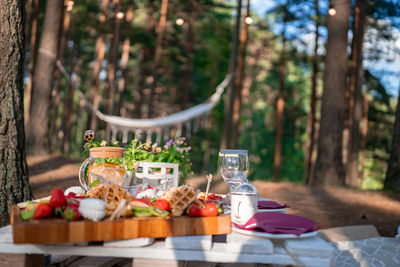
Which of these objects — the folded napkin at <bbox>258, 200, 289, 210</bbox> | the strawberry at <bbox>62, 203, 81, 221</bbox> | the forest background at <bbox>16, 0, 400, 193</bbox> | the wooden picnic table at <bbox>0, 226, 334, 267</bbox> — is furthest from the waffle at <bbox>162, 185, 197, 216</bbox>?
the forest background at <bbox>16, 0, 400, 193</bbox>

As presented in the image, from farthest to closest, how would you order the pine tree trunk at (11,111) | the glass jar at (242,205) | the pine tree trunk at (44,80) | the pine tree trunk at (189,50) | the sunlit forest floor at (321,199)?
1. the pine tree trunk at (189,50)
2. the pine tree trunk at (44,80)
3. the sunlit forest floor at (321,199)
4. the pine tree trunk at (11,111)
5. the glass jar at (242,205)

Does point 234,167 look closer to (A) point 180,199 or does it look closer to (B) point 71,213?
(A) point 180,199

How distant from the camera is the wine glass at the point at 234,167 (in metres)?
Result: 1.45

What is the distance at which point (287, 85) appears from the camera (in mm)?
15914

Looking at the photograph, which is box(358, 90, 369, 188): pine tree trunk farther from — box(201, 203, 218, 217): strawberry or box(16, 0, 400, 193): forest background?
box(201, 203, 218, 217): strawberry

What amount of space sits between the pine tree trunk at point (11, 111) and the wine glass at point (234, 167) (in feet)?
4.53

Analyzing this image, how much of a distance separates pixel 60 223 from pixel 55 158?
618 centimetres

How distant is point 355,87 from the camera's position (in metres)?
→ 9.12

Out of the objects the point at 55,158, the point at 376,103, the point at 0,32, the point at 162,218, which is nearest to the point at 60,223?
the point at 162,218

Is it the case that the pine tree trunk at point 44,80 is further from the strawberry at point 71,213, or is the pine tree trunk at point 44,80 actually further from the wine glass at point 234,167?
the strawberry at point 71,213

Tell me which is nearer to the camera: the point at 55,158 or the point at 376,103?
the point at 55,158

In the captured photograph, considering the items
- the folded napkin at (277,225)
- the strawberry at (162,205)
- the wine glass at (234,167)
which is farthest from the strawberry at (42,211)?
the wine glass at (234,167)

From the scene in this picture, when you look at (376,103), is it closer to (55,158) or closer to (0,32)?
(55,158)

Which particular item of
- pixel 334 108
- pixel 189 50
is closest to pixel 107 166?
pixel 334 108
